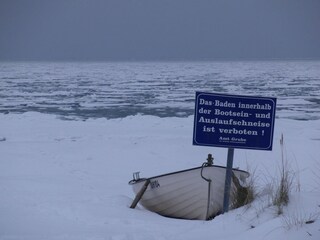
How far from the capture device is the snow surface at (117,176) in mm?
3877

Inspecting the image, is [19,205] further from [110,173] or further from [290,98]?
[290,98]

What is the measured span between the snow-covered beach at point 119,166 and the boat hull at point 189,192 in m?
0.26

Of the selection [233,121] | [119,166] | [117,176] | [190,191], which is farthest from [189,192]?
[119,166]

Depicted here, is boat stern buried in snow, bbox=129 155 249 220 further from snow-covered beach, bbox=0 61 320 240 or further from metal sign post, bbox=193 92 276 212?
metal sign post, bbox=193 92 276 212

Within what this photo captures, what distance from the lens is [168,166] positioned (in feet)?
28.0

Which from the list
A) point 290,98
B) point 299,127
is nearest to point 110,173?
point 299,127

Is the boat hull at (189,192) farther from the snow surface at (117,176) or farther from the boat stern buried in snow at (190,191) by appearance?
the snow surface at (117,176)

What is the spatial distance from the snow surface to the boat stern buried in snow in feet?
0.85

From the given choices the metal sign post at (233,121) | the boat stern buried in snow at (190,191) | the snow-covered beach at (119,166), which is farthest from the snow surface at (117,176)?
the metal sign post at (233,121)

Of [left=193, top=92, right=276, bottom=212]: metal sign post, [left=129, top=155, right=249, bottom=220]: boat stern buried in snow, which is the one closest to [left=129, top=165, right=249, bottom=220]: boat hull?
[left=129, top=155, right=249, bottom=220]: boat stern buried in snow

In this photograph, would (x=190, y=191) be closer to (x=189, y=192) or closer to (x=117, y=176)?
(x=189, y=192)

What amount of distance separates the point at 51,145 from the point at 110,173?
3133mm

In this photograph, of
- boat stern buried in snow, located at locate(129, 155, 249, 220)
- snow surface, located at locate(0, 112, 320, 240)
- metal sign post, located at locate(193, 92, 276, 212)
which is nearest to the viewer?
snow surface, located at locate(0, 112, 320, 240)

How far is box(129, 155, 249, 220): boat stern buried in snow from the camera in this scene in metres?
4.92
